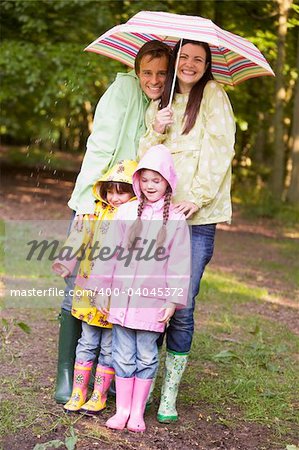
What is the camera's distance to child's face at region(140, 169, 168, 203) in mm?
3629

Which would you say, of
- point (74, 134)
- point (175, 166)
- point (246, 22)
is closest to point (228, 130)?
point (175, 166)

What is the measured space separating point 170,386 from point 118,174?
1144 mm

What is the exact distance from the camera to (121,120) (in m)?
3.92

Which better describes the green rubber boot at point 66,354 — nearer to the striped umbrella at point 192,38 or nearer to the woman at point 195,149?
the woman at point 195,149

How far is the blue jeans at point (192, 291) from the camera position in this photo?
379 centimetres

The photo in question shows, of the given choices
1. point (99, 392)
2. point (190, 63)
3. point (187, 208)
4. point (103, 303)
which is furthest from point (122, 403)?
point (190, 63)

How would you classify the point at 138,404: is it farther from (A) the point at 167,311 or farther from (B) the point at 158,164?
(B) the point at 158,164

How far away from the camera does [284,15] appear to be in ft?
35.6

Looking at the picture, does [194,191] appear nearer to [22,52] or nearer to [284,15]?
[284,15]

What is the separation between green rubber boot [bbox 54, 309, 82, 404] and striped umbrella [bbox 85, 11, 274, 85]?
1.54m

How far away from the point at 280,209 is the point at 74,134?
Answer: 18518 millimetres

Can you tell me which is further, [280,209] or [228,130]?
[280,209]

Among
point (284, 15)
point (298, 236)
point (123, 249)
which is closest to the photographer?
point (123, 249)

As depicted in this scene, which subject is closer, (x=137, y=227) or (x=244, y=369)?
(x=137, y=227)
